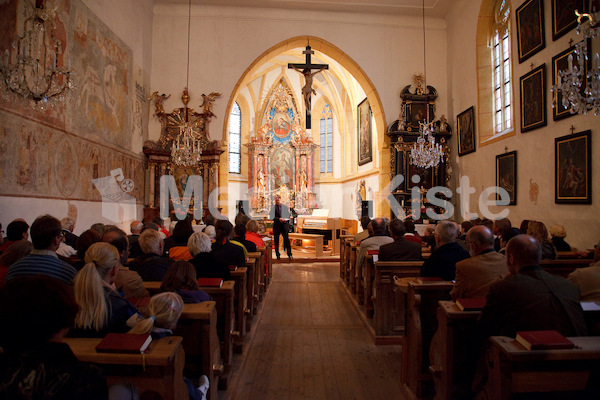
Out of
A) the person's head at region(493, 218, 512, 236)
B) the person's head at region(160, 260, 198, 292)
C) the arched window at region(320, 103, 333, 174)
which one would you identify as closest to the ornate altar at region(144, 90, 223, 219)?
the person's head at region(493, 218, 512, 236)

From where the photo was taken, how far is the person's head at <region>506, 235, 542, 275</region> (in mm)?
2143

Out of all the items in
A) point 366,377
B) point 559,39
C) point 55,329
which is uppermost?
point 559,39

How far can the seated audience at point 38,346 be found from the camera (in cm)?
112

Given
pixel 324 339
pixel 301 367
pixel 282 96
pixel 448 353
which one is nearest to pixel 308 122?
pixel 324 339

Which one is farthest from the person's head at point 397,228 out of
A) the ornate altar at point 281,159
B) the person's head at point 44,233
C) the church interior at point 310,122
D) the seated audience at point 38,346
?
the ornate altar at point 281,159

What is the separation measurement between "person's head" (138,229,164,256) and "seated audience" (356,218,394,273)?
2.89 meters

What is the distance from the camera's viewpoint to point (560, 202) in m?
6.89

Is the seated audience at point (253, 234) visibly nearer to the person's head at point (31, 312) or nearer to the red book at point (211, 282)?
the red book at point (211, 282)

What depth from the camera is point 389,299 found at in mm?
4539

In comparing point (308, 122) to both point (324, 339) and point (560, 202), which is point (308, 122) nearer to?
point (560, 202)

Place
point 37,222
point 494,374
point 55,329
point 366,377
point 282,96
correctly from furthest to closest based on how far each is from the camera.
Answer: point 282,96
point 366,377
point 37,222
point 494,374
point 55,329

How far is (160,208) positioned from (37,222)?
864 centimetres

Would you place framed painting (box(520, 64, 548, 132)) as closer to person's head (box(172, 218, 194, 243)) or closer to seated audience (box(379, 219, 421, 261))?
seated audience (box(379, 219, 421, 261))

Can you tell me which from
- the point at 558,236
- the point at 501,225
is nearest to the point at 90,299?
the point at 501,225
